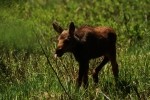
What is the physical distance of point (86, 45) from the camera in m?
7.67

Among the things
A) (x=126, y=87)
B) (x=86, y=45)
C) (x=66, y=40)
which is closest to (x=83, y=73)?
(x=86, y=45)

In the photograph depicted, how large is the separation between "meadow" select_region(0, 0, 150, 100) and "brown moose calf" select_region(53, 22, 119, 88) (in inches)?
7.7

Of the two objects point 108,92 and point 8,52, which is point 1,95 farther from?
point 8,52

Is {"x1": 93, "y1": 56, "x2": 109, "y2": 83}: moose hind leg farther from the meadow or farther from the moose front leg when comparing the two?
the moose front leg

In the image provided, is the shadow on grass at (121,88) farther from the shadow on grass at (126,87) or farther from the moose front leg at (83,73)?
the moose front leg at (83,73)

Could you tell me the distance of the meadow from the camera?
24.4 feet

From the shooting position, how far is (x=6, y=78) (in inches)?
350

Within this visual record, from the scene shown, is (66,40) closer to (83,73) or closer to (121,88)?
(83,73)

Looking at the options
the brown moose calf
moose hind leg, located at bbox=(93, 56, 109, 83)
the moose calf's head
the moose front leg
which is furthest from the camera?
moose hind leg, located at bbox=(93, 56, 109, 83)

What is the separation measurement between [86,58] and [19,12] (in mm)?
5161

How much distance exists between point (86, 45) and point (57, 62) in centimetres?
131

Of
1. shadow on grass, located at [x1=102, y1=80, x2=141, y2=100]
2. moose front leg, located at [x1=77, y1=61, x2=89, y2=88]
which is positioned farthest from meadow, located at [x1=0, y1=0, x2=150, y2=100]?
moose front leg, located at [x1=77, y1=61, x2=89, y2=88]

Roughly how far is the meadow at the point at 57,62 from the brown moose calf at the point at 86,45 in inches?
7.7

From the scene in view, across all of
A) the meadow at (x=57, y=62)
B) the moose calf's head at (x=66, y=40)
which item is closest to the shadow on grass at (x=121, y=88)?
the meadow at (x=57, y=62)
